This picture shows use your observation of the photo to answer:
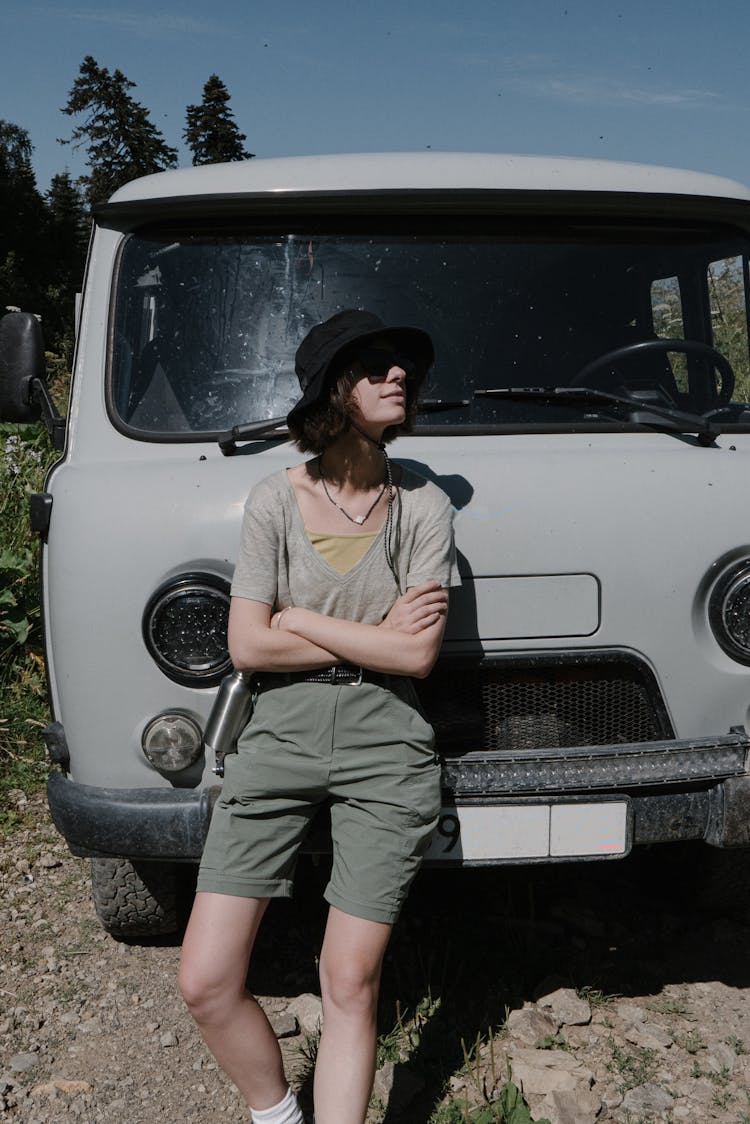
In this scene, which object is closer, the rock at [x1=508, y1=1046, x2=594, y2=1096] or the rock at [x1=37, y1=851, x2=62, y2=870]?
the rock at [x1=508, y1=1046, x2=594, y2=1096]

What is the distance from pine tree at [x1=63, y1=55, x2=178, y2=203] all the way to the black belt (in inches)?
1670

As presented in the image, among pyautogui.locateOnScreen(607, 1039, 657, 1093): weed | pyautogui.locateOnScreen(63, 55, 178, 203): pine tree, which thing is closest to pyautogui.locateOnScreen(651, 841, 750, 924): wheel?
pyautogui.locateOnScreen(607, 1039, 657, 1093): weed

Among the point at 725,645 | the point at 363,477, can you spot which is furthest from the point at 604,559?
the point at 363,477

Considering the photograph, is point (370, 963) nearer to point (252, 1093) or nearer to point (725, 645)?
point (252, 1093)

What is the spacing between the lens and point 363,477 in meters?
2.56

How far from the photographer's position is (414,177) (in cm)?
335

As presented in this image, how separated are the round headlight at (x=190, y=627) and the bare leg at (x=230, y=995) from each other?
0.55 metres

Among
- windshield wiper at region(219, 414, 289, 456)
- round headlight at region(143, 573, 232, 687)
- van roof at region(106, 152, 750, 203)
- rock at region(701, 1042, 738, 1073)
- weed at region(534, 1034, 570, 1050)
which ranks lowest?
rock at region(701, 1042, 738, 1073)

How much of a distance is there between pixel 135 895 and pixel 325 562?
141 centimetres

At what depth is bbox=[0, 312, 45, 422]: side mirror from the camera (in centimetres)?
350

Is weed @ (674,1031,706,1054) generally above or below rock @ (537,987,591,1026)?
below

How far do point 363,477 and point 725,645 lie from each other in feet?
3.40

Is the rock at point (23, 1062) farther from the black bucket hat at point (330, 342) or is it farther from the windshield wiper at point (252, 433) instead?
the black bucket hat at point (330, 342)

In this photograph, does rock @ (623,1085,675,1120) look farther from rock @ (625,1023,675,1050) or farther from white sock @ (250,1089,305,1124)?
white sock @ (250,1089,305,1124)
